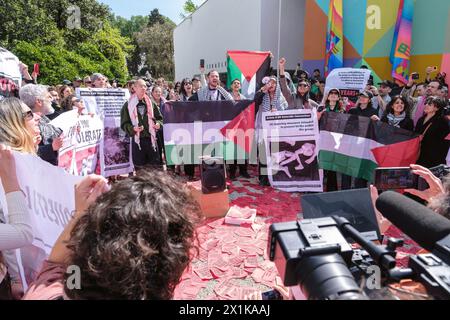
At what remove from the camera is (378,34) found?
10.3m

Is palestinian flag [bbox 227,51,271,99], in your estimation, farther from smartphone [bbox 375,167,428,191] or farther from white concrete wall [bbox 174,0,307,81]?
white concrete wall [bbox 174,0,307,81]

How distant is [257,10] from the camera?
1374 cm

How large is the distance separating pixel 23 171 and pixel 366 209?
6.60ft

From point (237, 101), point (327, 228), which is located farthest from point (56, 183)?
point (237, 101)

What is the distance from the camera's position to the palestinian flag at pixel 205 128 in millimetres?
5273

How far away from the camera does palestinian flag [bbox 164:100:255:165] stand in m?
5.27

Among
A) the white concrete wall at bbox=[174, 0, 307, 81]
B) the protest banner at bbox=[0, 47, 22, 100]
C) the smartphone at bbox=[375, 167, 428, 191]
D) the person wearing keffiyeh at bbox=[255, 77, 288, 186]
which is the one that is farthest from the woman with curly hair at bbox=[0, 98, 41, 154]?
the white concrete wall at bbox=[174, 0, 307, 81]

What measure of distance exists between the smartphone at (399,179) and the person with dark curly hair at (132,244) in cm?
123

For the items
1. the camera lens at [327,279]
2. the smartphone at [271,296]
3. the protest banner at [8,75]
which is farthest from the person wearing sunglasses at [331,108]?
the protest banner at [8,75]

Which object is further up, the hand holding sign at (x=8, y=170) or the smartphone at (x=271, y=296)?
the hand holding sign at (x=8, y=170)

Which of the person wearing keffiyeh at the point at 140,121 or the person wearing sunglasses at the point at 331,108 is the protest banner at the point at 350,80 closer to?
the person wearing sunglasses at the point at 331,108

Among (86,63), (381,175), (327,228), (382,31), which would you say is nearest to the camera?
(327,228)

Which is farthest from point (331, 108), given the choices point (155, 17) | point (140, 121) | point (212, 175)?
point (155, 17)
